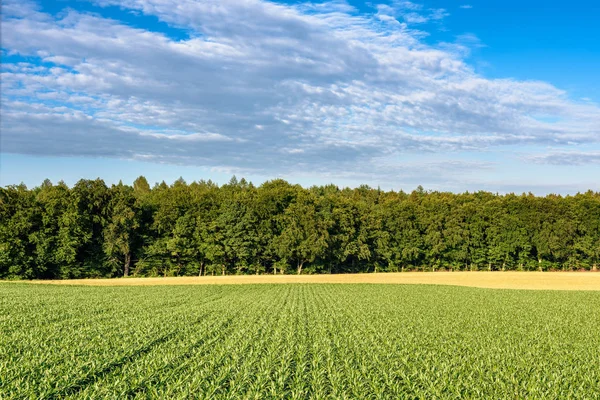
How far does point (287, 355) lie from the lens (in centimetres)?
1402

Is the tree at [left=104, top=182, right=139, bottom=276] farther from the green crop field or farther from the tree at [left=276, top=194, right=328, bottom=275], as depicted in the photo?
the green crop field

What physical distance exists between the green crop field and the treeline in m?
48.7

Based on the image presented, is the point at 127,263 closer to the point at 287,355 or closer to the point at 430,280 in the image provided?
the point at 430,280

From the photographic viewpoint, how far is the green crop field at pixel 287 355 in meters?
10.8

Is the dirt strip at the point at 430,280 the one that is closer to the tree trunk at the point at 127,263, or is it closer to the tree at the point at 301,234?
the tree at the point at 301,234

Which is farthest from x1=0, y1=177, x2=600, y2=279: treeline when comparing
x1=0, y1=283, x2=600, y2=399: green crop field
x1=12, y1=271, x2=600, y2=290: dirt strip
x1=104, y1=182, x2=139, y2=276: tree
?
x1=0, y1=283, x2=600, y2=399: green crop field

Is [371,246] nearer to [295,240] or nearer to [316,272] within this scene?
[316,272]

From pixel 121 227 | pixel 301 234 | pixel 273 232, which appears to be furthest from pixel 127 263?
pixel 301 234

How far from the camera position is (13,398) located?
31.4ft

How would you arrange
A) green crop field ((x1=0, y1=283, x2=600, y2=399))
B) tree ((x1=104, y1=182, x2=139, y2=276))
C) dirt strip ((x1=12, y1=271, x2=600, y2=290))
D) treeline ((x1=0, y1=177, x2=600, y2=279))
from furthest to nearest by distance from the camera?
tree ((x1=104, y1=182, x2=139, y2=276))
treeline ((x1=0, y1=177, x2=600, y2=279))
dirt strip ((x1=12, y1=271, x2=600, y2=290))
green crop field ((x1=0, y1=283, x2=600, y2=399))

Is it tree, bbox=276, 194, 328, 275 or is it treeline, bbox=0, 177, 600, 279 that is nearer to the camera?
treeline, bbox=0, 177, 600, 279

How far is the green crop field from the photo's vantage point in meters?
10.8

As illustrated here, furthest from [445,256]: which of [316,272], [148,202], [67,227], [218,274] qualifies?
[67,227]

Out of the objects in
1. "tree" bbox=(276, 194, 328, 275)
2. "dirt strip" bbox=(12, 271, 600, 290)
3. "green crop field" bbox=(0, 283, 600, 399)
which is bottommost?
"dirt strip" bbox=(12, 271, 600, 290)
